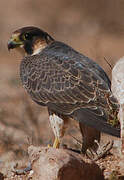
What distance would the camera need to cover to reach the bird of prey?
619 cm

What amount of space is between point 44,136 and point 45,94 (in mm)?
3704

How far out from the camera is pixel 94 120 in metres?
6.20

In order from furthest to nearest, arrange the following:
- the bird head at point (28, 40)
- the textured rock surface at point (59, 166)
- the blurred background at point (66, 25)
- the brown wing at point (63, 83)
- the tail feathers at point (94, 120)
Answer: the blurred background at point (66, 25), the bird head at point (28, 40), the brown wing at point (63, 83), the tail feathers at point (94, 120), the textured rock surface at point (59, 166)

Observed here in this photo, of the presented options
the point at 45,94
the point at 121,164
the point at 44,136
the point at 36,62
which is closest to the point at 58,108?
the point at 45,94

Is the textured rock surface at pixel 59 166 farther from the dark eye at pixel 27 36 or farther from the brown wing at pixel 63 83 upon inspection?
the dark eye at pixel 27 36

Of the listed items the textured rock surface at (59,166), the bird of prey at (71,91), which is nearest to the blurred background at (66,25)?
the bird of prey at (71,91)

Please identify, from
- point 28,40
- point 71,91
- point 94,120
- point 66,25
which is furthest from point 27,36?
point 66,25

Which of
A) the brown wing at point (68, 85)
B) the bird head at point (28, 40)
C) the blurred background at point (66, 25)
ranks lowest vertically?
the blurred background at point (66, 25)

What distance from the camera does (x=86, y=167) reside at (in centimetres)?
527

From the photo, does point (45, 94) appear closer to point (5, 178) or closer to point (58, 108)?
point (58, 108)

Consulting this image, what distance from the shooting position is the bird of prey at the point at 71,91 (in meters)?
6.19

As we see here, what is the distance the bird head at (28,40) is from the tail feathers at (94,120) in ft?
4.90

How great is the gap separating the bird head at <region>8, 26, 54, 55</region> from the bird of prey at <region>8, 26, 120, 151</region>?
0.63ft

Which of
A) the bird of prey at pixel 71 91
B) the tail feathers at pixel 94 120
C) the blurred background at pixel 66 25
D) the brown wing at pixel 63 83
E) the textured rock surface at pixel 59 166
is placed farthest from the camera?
the blurred background at pixel 66 25
